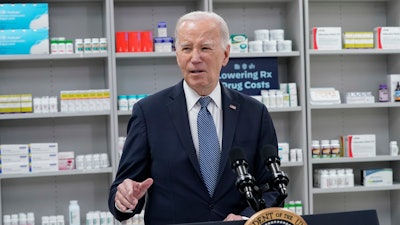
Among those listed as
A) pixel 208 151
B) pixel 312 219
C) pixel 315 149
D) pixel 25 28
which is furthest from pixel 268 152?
pixel 315 149

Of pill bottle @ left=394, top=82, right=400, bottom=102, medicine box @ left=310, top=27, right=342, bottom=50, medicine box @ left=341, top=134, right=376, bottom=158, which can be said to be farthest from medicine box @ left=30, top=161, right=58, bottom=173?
pill bottle @ left=394, top=82, right=400, bottom=102

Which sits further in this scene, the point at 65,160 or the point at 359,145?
the point at 359,145

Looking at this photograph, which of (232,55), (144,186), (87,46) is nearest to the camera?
(144,186)

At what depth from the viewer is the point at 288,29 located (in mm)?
5793

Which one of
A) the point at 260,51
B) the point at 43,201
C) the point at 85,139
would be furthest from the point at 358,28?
the point at 43,201

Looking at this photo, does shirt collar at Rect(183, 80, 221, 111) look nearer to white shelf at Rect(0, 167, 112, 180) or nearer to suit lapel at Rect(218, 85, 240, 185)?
suit lapel at Rect(218, 85, 240, 185)

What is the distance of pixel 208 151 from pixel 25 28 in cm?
330

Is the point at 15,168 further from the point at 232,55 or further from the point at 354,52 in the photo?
the point at 354,52

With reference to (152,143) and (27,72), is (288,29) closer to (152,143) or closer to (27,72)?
(27,72)

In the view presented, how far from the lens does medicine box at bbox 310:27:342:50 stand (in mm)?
5559

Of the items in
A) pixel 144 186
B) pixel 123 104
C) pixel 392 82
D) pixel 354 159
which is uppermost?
pixel 392 82

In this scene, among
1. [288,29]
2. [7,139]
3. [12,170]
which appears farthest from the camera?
[288,29]

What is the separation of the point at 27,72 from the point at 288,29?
2.34 metres

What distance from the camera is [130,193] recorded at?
6.22ft
